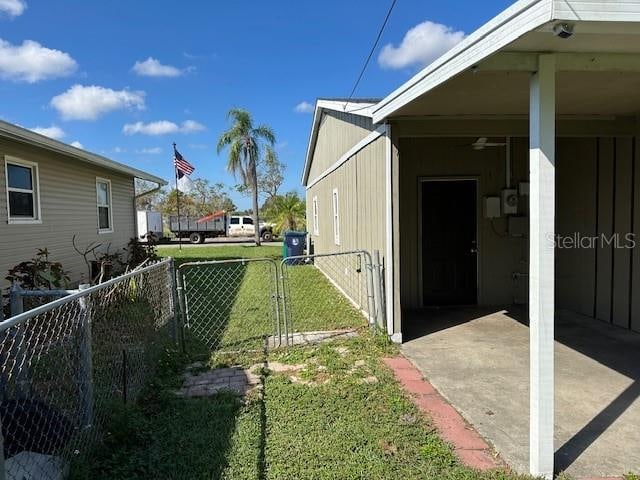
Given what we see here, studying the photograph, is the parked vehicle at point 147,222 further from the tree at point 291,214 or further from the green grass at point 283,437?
the green grass at point 283,437

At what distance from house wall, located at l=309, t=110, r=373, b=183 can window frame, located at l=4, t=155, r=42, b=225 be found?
585 centimetres

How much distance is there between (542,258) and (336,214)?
738 centimetres

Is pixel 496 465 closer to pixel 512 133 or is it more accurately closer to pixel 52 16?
pixel 512 133

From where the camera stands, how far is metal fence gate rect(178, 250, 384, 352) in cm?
544

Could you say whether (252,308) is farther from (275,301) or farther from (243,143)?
(243,143)

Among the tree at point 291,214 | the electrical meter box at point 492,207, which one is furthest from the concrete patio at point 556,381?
the tree at point 291,214

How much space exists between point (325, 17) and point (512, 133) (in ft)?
23.1

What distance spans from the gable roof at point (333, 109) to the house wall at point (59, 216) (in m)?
5.73

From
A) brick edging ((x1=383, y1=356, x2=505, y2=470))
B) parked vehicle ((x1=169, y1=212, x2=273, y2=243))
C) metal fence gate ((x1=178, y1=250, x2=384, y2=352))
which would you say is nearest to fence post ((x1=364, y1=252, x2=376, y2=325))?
metal fence gate ((x1=178, y1=250, x2=384, y2=352))

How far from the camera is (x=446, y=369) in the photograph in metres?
4.36

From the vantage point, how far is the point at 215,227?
3062 centimetres

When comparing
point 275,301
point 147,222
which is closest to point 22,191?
point 275,301

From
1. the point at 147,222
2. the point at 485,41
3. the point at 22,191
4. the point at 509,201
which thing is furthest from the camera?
the point at 147,222

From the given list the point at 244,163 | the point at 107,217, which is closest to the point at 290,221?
the point at 244,163
